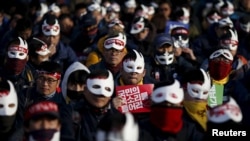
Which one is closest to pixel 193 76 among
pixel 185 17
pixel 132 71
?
pixel 132 71

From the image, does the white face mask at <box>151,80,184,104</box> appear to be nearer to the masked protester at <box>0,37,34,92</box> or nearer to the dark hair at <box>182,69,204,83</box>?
the dark hair at <box>182,69,204,83</box>

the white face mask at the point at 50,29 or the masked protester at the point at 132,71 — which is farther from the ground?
the white face mask at the point at 50,29

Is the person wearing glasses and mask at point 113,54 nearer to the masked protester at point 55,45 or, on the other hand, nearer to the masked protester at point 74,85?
the masked protester at point 74,85

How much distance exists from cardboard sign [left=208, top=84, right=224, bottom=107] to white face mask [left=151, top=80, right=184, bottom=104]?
1.59m

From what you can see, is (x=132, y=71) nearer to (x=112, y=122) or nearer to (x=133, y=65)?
(x=133, y=65)

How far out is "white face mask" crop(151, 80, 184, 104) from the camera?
6.93 meters

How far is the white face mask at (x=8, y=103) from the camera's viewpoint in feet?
24.2

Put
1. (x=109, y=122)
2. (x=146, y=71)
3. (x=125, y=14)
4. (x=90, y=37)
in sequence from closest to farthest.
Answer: (x=109, y=122), (x=146, y=71), (x=90, y=37), (x=125, y=14)

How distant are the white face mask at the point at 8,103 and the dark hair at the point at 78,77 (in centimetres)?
127

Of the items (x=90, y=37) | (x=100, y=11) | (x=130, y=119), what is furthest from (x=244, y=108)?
(x=100, y=11)

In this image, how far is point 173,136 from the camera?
6879 mm

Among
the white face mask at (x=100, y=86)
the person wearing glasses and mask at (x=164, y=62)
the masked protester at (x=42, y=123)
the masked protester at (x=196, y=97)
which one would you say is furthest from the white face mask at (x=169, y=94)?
the person wearing glasses and mask at (x=164, y=62)

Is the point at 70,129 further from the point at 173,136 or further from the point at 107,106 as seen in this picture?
the point at 173,136

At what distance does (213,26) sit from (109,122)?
7972 millimetres
